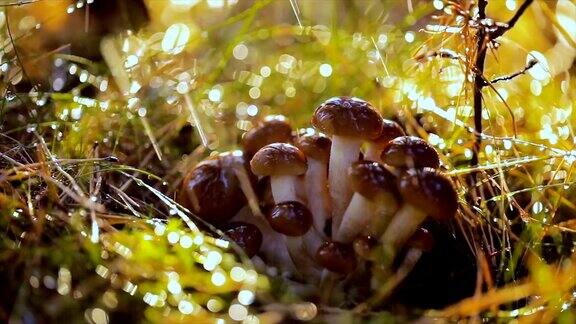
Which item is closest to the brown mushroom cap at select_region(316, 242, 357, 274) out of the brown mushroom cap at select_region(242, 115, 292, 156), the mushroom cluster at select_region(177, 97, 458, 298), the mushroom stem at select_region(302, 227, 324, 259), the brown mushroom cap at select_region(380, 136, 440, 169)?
the mushroom cluster at select_region(177, 97, 458, 298)

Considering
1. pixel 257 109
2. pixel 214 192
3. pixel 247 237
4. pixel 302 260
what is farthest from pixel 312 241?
pixel 257 109

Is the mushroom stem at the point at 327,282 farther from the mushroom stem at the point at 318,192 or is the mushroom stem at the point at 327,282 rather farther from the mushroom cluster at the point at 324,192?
the mushroom stem at the point at 318,192

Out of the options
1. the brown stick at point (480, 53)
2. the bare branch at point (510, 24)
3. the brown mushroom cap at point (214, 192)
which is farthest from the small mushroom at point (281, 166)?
the bare branch at point (510, 24)

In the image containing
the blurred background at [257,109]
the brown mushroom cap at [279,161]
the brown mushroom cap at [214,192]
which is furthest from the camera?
the brown mushroom cap at [214,192]

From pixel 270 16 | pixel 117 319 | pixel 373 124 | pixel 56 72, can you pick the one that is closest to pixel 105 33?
pixel 56 72

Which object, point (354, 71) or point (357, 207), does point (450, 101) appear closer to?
point (354, 71)

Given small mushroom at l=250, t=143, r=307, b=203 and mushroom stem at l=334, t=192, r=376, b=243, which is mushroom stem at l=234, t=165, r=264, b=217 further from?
mushroom stem at l=334, t=192, r=376, b=243

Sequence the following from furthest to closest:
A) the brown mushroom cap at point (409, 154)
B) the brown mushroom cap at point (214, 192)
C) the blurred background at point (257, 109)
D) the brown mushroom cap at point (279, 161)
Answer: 1. the brown mushroom cap at point (214, 192)
2. the brown mushroom cap at point (279, 161)
3. the brown mushroom cap at point (409, 154)
4. the blurred background at point (257, 109)
